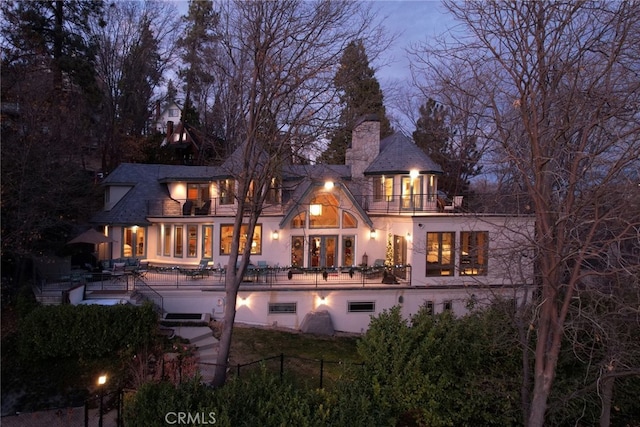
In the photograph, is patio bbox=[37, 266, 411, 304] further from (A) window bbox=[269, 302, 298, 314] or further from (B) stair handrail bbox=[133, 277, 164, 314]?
(A) window bbox=[269, 302, 298, 314]

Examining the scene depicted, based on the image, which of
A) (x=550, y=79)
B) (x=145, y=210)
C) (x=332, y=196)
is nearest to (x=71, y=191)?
(x=145, y=210)

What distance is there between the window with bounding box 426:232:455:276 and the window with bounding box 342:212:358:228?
3.94 m

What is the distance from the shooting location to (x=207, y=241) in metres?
21.2

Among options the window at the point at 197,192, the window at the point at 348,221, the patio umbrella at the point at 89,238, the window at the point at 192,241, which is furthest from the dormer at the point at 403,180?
the patio umbrella at the point at 89,238

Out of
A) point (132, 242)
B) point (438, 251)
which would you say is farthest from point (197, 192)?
point (438, 251)

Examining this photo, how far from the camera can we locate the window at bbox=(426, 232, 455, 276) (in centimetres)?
1809

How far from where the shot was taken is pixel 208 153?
32500mm

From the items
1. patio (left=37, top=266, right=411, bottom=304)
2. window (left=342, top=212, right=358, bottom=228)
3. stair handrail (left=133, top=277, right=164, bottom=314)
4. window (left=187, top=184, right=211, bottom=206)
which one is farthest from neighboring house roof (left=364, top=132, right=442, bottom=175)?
stair handrail (left=133, top=277, right=164, bottom=314)

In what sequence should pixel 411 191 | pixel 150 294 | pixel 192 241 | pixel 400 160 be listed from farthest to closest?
pixel 192 241 < pixel 400 160 < pixel 411 191 < pixel 150 294

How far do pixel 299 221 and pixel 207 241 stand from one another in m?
5.18

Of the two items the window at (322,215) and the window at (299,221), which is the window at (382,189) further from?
the window at (299,221)

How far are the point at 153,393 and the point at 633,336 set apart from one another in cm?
923

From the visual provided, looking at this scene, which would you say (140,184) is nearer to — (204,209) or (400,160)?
(204,209)

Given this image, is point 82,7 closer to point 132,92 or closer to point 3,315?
point 132,92
